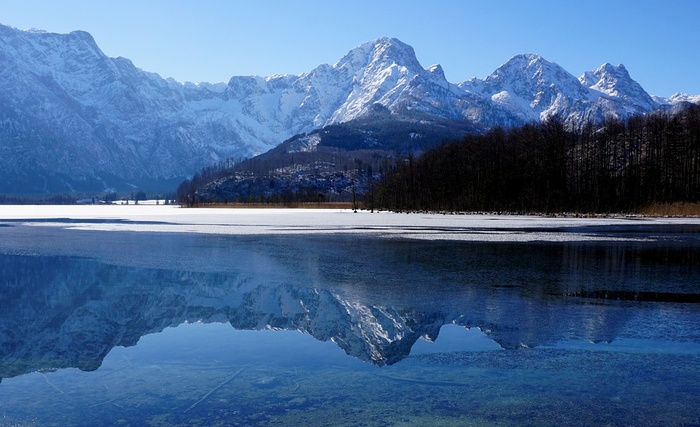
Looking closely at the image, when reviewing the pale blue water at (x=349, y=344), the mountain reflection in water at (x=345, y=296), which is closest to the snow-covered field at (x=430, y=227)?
the mountain reflection in water at (x=345, y=296)

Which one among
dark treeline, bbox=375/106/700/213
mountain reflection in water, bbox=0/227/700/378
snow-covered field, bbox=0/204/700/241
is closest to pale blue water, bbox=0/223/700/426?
mountain reflection in water, bbox=0/227/700/378

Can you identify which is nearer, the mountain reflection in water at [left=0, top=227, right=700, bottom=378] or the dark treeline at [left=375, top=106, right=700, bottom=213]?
the mountain reflection in water at [left=0, top=227, right=700, bottom=378]

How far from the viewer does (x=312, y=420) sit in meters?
8.99

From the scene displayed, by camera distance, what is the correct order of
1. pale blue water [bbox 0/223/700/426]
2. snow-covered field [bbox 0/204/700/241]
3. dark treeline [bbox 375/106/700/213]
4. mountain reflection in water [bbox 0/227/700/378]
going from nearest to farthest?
pale blue water [bbox 0/223/700/426]
mountain reflection in water [bbox 0/227/700/378]
snow-covered field [bbox 0/204/700/241]
dark treeline [bbox 375/106/700/213]

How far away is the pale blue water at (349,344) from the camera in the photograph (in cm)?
950

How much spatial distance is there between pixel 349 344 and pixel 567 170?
11433 centimetres

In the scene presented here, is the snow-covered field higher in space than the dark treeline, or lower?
lower

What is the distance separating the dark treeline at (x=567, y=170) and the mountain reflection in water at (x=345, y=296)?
261 ft

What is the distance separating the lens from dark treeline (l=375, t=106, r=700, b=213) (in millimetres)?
107625

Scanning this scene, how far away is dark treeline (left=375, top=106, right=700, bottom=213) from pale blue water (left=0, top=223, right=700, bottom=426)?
87620 millimetres

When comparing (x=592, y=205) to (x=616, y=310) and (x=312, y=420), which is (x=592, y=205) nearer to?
(x=616, y=310)

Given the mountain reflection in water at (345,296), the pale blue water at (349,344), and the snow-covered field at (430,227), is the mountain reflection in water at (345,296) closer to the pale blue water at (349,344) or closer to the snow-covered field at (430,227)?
the pale blue water at (349,344)

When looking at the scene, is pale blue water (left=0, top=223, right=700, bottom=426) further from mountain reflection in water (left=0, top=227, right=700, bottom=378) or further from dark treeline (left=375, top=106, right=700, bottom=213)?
dark treeline (left=375, top=106, right=700, bottom=213)

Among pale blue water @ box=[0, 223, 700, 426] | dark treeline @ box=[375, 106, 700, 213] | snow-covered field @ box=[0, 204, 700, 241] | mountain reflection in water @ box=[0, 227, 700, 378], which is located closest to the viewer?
pale blue water @ box=[0, 223, 700, 426]
